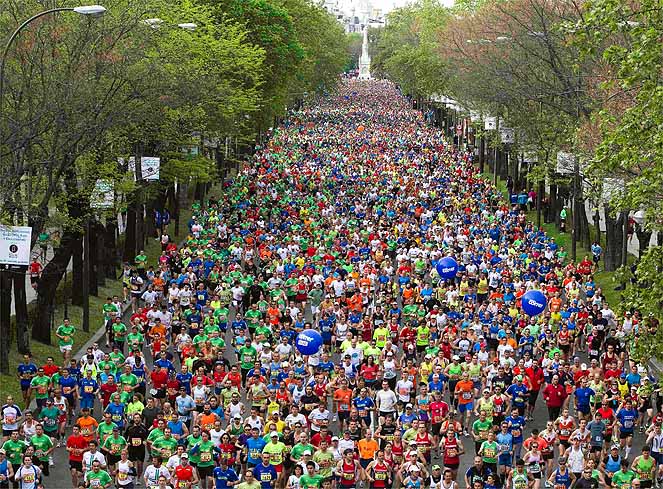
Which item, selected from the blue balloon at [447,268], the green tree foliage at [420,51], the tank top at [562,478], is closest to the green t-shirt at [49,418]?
the tank top at [562,478]

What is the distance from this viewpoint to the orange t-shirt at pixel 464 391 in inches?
840

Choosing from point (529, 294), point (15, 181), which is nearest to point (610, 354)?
point (529, 294)

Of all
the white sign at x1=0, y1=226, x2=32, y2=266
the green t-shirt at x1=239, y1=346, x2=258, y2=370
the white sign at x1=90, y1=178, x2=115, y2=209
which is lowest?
the green t-shirt at x1=239, y1=346, x2=258, y2=370

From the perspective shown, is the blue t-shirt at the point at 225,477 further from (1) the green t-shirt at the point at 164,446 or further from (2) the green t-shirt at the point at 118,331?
(2) the green t-shirt at the point at 118,331

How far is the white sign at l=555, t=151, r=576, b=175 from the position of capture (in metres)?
Result: 38.6

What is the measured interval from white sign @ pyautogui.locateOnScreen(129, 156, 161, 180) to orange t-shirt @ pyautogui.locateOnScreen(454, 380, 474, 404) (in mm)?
16383

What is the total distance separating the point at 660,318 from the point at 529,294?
10189 millimetres

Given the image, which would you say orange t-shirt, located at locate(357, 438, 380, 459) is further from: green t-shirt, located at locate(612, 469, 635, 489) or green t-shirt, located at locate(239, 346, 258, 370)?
green t-shirt, located at locate(239, 346, 258, 370)

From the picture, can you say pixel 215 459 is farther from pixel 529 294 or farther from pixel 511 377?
pixel 529 294

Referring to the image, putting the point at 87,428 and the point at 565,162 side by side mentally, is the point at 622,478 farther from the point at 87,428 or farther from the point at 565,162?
the point at 565,162

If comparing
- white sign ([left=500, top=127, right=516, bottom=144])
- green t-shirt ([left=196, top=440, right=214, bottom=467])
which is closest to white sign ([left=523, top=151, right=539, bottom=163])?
white sign ([left=500, top=127, right=516, bottom=144])

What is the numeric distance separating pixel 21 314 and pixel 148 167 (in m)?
9.64

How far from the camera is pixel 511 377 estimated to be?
2211 cm

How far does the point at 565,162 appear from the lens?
128 ft
